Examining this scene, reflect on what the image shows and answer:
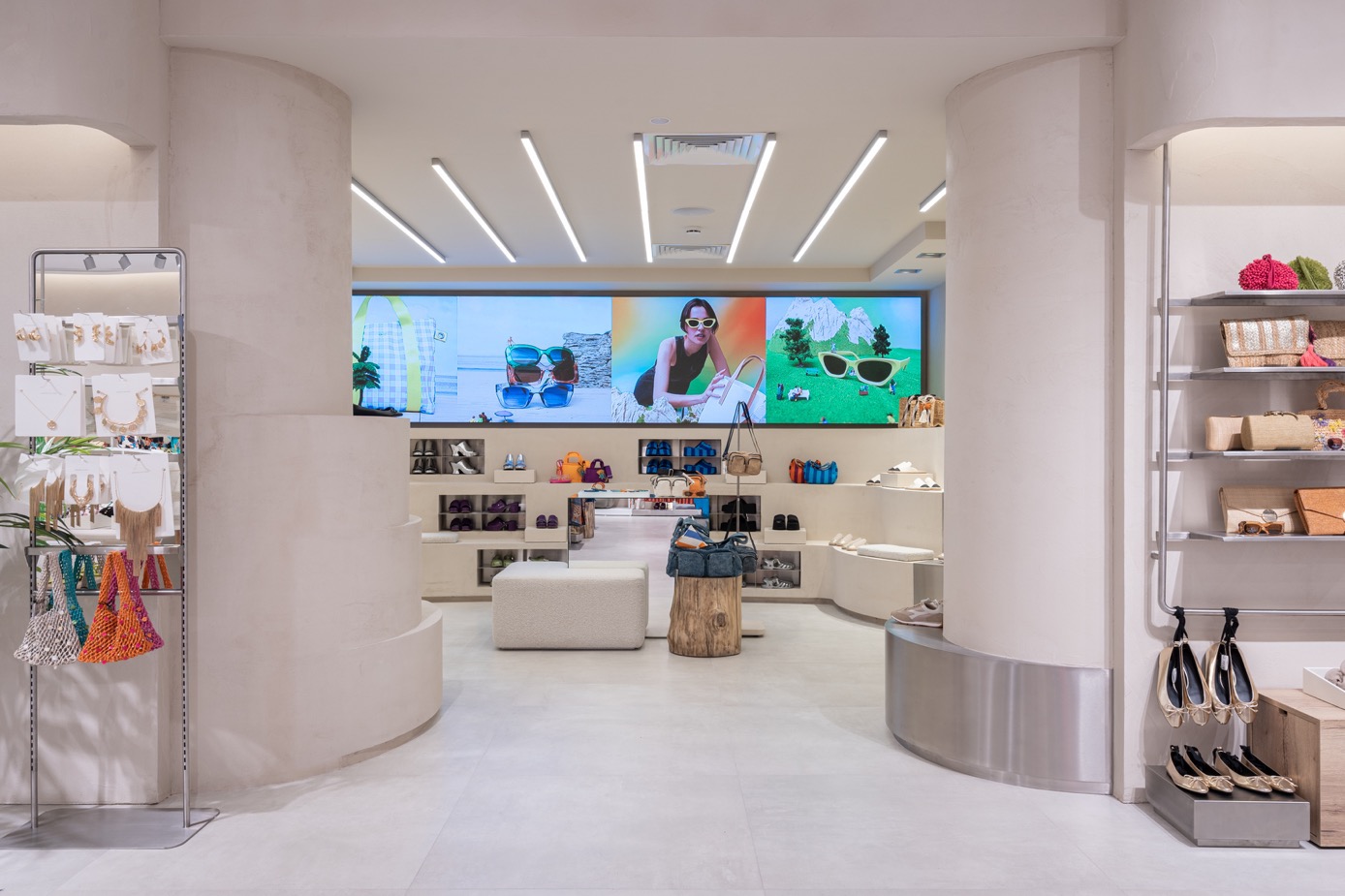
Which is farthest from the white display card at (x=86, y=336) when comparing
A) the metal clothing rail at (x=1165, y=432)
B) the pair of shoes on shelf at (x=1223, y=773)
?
the pair of shoes on shelf at (x=1223, y=773)

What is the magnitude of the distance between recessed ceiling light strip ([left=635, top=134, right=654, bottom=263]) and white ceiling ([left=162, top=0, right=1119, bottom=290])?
75 mm

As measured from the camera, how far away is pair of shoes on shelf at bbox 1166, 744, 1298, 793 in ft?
12.5

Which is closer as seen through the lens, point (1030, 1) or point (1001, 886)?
point (1001, 886)

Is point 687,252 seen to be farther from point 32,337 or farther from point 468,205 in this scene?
point 32,337

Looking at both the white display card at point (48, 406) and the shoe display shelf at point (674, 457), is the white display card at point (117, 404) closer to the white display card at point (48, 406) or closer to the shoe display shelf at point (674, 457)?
the white display card at point (48, 406)

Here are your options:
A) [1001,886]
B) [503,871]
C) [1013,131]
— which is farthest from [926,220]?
[503,871]

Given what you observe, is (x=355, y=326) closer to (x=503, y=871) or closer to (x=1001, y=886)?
(x=503, y=871)

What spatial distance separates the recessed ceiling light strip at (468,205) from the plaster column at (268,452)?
54.3 inches

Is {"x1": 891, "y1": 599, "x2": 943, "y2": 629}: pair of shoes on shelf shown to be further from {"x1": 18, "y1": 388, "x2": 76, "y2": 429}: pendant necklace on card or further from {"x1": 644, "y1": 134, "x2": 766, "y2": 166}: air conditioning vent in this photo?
{"x1": 18, "y1": 388, "x2": 76, "y2": 429}: pendant necklace on card

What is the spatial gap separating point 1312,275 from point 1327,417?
658 millimetres

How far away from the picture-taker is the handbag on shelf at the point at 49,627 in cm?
376

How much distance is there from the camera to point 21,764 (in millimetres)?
4180

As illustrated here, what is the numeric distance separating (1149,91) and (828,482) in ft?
20.9

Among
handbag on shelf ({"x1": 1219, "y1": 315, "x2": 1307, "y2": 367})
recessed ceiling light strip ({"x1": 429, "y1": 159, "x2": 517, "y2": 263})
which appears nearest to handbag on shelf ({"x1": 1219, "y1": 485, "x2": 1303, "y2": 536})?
handbag on shelf ({"x1": 1219, "y1": 315, "x2": 1307, "y2": 367})
